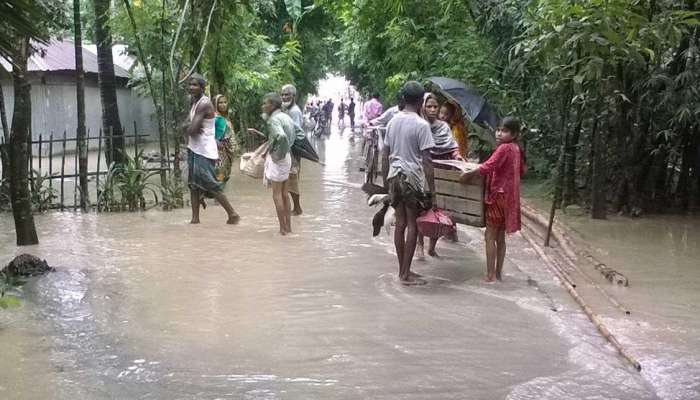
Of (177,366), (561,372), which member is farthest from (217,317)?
(561,372)

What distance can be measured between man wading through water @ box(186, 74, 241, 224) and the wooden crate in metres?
3.27

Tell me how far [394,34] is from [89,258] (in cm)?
1033

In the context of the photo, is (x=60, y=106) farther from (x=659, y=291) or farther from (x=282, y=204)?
(x=659, y=291)

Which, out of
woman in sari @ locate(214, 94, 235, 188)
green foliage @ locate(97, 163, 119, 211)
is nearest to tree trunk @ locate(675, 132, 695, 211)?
woman in sari @ locate(214, 94, 235, 188)

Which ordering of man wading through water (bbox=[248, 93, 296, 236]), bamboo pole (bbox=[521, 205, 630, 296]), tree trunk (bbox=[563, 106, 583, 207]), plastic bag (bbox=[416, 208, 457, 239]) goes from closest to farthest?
plastic bag (bbox=[416, 208, 457, 239]) → bamboo pole (bbox=[521, 205, 630, 296]) → man wading through water (bbox=[248, 93, 296, 236]) → tree trunk (bbox=[563, 106, 583, 207])

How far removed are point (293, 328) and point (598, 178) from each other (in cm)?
608

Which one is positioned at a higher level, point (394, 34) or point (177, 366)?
point (394, 34)

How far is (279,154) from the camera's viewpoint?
891 centimetres

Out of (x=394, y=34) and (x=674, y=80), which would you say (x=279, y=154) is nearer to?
(x=674, y=80)

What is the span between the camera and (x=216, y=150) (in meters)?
9.66

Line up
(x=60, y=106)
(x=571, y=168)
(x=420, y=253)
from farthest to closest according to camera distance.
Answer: (x=60, y=106) → (x=571, y=168) → (x=420, y=253)

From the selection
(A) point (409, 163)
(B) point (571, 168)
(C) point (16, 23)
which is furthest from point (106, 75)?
(C) point (16, 23)

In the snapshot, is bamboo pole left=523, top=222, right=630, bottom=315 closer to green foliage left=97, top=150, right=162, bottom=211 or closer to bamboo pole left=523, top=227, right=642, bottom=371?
bamboo pole left=523, top=227, right=642, bottom=371

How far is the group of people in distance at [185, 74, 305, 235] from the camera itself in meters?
8.92
